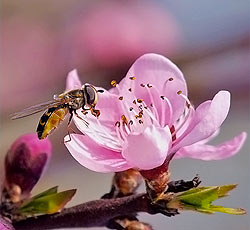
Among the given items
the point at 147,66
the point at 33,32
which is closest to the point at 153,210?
the point at 147,66

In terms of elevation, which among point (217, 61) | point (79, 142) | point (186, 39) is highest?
point (186, 39)

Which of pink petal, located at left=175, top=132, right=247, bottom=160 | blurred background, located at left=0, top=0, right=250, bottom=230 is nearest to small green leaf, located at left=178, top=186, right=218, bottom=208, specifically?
pink petal, located at left=175, top=132, right=247, bottom=160

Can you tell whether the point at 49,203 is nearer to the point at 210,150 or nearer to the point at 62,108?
the point at 62,108

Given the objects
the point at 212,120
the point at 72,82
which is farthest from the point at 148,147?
the point at 72,82

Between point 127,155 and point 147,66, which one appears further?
point 147,66

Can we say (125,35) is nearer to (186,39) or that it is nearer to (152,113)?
(186,39)

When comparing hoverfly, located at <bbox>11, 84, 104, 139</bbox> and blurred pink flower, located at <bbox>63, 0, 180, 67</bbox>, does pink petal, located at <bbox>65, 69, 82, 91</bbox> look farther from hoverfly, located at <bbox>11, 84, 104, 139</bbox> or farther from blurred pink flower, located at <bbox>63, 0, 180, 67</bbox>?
blurred pink flower, located at <bbox>63, 0, 180, 67</bbox>

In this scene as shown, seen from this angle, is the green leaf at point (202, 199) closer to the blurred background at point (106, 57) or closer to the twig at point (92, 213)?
the twig at point (92, 213)
